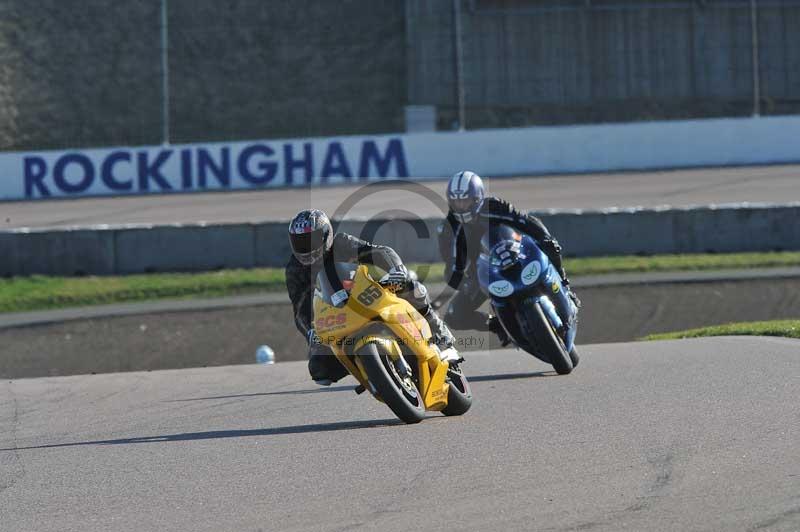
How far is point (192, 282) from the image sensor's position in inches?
830

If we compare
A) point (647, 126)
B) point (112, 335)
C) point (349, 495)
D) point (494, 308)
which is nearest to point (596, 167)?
point (647, 126)

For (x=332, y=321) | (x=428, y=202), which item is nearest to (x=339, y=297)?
(x=332, y=321)

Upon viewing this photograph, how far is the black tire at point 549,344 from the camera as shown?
987 centimetres

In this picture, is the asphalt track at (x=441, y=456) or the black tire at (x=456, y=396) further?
the black tire at (x=456, y=396)

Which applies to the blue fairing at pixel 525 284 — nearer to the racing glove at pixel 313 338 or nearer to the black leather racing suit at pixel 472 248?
the black leather racing suit at pixel 472 248

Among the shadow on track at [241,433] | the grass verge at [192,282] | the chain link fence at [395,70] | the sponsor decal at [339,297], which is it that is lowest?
the grass verge at [192,282]

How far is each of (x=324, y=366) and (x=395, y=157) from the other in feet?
77.1

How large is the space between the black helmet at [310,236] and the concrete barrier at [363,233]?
13.7 m

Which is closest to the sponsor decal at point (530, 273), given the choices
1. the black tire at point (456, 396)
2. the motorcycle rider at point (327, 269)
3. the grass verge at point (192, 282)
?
the black tire at point (456, 396)

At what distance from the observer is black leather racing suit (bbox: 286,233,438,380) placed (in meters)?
7.68

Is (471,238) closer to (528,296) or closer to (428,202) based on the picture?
(528,296)

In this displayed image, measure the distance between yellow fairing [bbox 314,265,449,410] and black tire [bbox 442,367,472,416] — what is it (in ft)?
1.02

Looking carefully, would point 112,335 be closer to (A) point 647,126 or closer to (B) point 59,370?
(B) point 59,370

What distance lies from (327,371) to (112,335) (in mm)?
10405
